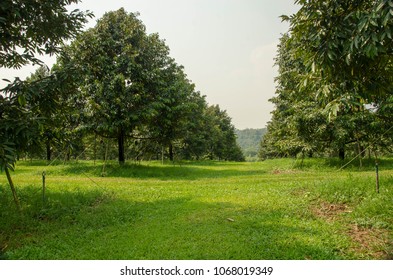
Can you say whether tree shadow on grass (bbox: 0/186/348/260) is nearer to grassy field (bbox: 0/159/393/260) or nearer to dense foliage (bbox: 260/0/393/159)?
grassy field (bbox: 0/159/393/260)

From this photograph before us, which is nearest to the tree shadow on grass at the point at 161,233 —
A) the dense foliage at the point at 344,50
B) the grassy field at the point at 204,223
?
the grassy field at the point at 204,223

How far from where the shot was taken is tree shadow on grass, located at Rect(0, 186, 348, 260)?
20.6 ft

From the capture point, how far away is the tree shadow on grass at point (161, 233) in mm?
6266

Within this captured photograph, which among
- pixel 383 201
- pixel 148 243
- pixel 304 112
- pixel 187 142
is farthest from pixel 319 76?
pixel 187 142

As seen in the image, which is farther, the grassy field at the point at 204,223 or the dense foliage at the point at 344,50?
the grassy field at the point at 204,223

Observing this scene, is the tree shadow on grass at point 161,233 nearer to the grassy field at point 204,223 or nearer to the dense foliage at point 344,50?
the grassy field at point 204,223

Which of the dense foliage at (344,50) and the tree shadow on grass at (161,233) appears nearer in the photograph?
the dense foliage at (344,50)

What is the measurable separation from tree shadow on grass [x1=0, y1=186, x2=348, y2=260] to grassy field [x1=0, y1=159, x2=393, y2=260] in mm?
24

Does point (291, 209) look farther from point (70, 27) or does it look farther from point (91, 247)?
point (70, 27)

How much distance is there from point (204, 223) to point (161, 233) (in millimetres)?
1317

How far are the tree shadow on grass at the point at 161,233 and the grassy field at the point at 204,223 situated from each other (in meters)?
0.02

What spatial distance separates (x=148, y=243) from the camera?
266 inches

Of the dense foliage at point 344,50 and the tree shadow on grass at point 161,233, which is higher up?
the dense foliage at point 344,50
